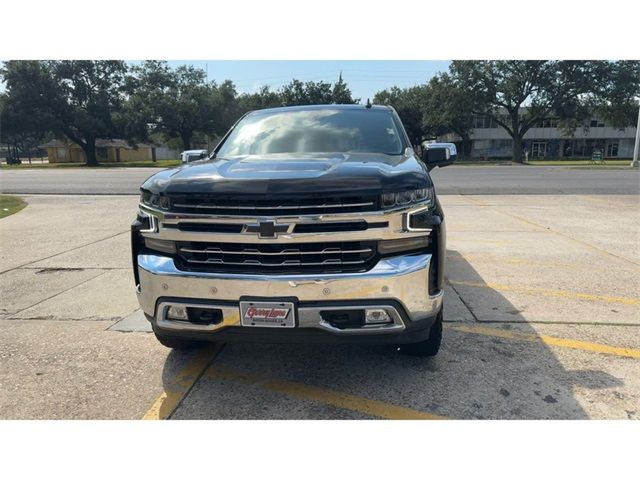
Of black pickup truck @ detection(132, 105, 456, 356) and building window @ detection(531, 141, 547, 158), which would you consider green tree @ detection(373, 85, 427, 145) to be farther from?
black pickup truck @ detection(132, 105, 456, 356)

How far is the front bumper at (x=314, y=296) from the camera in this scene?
255cm

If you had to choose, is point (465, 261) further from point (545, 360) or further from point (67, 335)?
point (67, 335)

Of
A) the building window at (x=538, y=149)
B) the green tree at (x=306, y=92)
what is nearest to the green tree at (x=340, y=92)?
the green tree at (x=306, y=92)

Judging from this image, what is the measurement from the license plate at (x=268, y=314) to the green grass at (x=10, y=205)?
38.0 ft

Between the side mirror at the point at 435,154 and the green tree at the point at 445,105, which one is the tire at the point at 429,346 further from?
the green tree at the point at 445,105

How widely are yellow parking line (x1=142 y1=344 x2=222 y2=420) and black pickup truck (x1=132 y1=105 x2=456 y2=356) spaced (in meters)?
0.47

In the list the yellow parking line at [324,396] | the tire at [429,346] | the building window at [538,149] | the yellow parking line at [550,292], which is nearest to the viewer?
the yellow parking line at [324,396]

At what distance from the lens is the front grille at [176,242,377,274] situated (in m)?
2.61

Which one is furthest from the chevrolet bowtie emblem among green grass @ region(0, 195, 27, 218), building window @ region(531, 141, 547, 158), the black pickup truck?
building window @ region(531, 141, 547, 158)

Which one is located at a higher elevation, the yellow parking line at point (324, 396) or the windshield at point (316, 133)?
the windshield at point (316, 133)

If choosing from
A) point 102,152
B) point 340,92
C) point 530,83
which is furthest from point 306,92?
point 102,152

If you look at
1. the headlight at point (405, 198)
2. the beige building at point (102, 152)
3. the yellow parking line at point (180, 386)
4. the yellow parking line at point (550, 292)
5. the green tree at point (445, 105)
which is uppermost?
the green tree at point (445, 105)

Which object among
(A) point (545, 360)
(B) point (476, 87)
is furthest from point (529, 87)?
(A) point (545, 360)

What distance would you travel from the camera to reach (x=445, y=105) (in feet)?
158
